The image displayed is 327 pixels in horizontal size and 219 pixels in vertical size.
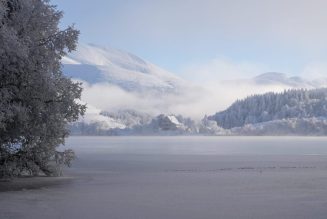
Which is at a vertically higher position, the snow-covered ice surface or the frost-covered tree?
the frost-covered tree

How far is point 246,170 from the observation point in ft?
117

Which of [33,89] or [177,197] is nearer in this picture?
[177,197]

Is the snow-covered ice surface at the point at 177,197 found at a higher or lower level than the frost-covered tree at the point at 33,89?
lower

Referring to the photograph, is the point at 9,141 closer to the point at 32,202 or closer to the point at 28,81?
the point at 28,81

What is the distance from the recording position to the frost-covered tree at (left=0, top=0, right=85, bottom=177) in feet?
84.5

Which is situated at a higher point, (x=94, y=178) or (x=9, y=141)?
(x=9, y=141)

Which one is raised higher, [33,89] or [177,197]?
[33,89]

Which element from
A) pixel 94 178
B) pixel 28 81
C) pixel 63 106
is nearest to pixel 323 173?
pixel 94 178

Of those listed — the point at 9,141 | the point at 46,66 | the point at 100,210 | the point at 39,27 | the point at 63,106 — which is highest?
the point at 39,27

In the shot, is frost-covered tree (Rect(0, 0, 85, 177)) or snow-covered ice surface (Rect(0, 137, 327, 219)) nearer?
snow-covered ice surface (Rect(0, 137, 327, 219))

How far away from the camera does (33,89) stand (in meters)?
27.2

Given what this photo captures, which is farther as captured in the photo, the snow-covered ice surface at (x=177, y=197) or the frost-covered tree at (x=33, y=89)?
the frost-covered tree at (x=33, y=89)

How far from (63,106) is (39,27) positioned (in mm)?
4353

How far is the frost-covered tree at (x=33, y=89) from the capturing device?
2577 centimetres
